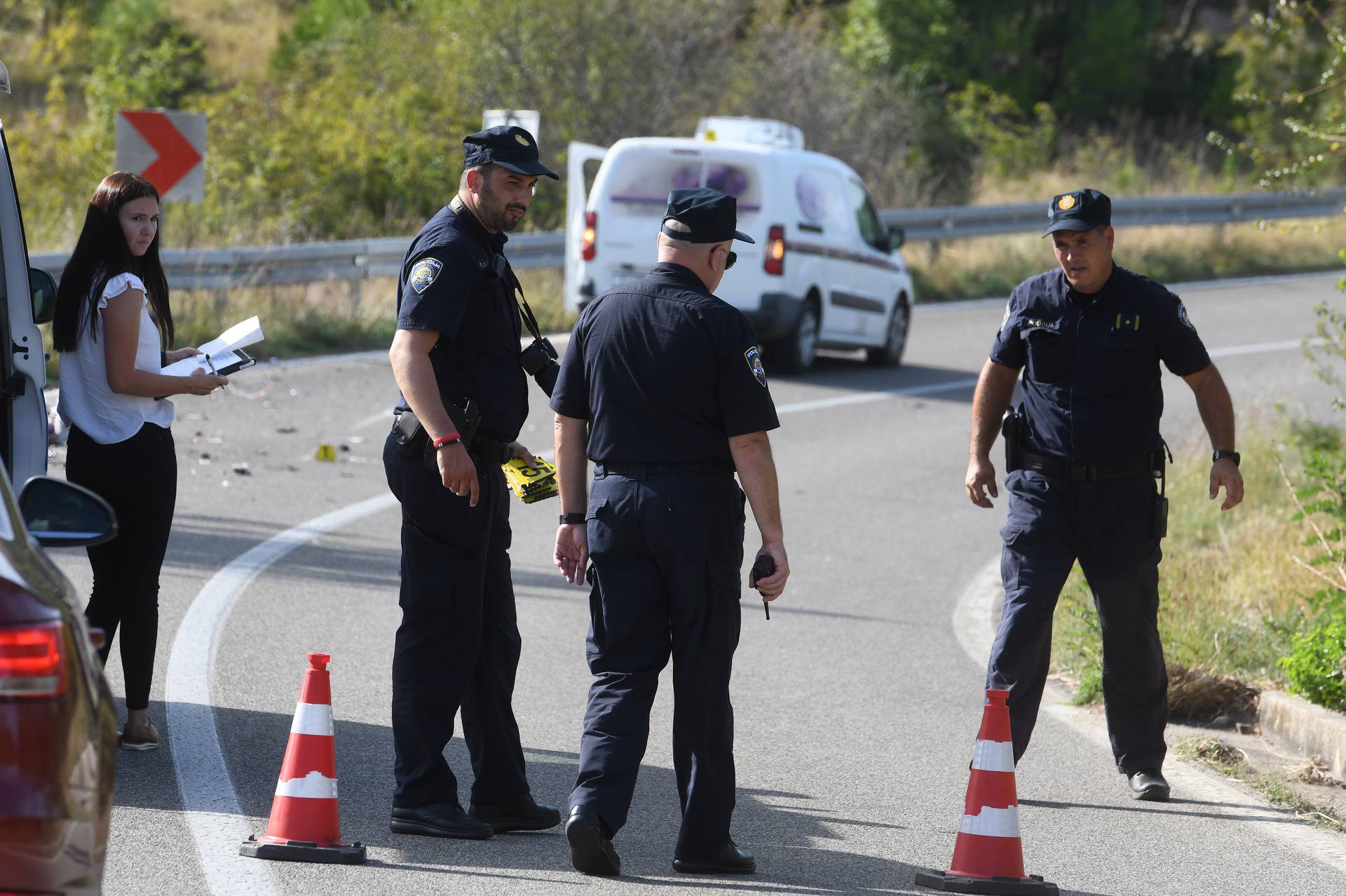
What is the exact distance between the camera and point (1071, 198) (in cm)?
606

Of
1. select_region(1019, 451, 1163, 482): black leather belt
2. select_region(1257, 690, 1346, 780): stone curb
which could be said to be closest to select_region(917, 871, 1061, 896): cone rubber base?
select_region(1019, 451, 1163, 482): black leather belt

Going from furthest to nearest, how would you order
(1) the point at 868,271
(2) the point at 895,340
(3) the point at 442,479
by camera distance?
1. (2) the point at 895,340
2. (1) the point at 868,271
3. (3) the point at 442,479

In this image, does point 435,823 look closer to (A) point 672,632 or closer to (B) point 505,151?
(A) point 672,632

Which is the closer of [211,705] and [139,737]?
[139,737]

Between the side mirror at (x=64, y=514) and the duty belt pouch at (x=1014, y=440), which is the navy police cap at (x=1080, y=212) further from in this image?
the side mirror at (x=64, y=514)

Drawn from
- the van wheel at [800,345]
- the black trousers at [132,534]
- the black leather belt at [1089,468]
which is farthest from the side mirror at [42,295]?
the van wheel at [800,345]

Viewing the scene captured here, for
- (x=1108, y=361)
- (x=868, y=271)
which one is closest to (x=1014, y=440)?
(x=1108, y=361)

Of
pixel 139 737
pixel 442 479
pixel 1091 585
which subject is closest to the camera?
pixel 442 479

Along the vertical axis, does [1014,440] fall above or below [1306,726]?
above

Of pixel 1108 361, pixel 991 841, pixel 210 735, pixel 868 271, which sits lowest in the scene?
pixel 210 735

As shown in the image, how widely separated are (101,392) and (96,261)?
423mm

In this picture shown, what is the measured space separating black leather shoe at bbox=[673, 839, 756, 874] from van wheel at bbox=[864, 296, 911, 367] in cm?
1268

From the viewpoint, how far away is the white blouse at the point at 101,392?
582cm

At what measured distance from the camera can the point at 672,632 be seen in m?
5.05
